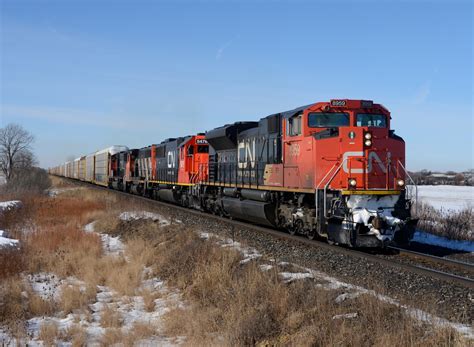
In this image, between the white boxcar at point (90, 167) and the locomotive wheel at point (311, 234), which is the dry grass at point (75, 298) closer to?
the locomotive wheel at point (311, 234)

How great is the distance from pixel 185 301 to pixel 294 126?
6623mm

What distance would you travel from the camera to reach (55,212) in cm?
2156

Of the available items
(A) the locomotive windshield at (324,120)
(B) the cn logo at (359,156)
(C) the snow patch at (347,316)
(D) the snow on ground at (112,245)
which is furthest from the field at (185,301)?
(A) the locomotive windshield at (324,120)

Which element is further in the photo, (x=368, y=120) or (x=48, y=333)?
(x=368, y=120)

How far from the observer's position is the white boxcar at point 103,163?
4466cm

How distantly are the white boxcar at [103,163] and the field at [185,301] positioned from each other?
3238cm

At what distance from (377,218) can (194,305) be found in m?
5.02

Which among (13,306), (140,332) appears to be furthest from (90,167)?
(140,332)

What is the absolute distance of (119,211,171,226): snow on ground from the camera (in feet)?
59.2

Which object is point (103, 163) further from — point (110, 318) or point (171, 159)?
point (110, 318)

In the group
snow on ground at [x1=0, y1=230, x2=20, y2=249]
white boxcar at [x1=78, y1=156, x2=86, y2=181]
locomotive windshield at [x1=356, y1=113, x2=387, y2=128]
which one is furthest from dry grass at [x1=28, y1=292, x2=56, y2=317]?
white boxcar at [x1=78, y1=156, x2=86, y2=181]

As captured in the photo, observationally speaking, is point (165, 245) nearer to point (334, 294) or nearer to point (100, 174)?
point (334, 294)

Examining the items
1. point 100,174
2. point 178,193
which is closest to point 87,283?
point 178,193

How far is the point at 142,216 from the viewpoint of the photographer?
19203 millimetres
